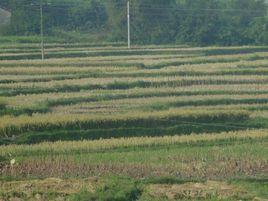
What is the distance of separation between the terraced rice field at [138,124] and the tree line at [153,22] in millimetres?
12213

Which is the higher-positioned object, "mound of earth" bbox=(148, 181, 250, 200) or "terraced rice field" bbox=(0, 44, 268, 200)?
Answer: "mound of earth" bbox=(148, 181, 250, 200)

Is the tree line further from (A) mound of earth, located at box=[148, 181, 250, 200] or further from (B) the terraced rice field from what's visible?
(A) mound of earth, located at box=[148, 181, 250, 200]

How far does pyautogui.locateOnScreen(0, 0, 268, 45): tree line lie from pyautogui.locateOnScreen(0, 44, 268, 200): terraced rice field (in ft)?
40.1

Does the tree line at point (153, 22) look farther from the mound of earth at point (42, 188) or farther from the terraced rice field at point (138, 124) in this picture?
the mound of earth at point (42, 188)

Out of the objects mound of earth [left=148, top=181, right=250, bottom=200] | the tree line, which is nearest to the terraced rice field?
mound of earth [left=148, top=181, right=250, bottom=200]

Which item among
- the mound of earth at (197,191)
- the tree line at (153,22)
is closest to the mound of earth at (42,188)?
the mound of earth at (197,191)

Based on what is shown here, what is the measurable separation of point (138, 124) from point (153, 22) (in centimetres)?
2829

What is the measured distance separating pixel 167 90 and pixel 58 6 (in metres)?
26.3

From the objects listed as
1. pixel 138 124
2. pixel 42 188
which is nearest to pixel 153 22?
pixel 138 124

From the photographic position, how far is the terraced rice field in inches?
517

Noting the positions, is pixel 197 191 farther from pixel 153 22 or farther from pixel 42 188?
pixel 153 22

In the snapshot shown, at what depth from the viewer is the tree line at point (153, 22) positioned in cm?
4456

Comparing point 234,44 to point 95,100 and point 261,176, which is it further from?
point 261,176

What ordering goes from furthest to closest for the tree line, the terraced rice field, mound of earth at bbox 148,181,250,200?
the tree line < the terraced rice field < mound of earth at bbox 148,181,250,200
